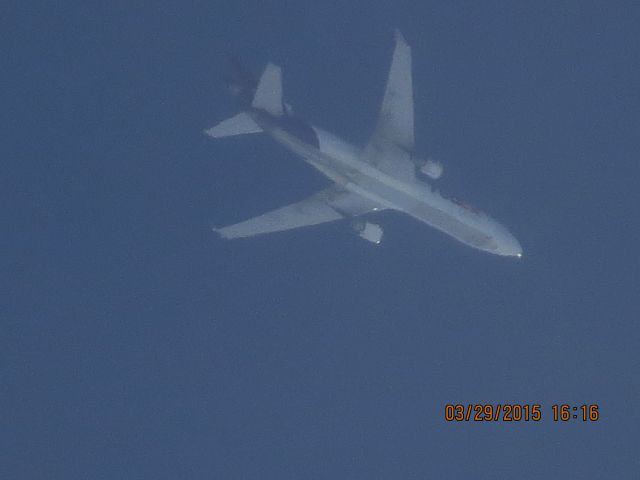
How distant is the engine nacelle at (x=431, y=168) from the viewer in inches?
2482

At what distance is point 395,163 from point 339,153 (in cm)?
457

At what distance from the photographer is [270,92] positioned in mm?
60250

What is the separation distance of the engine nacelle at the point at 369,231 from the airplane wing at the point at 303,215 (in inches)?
95.8

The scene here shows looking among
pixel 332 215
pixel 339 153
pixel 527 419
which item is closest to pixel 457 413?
pixel 527 419

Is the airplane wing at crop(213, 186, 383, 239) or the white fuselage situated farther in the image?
the airplane wing at crop(213, 186, 383, 239)

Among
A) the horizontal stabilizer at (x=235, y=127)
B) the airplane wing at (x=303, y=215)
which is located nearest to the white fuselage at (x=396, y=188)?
the horizontal stabilizer at (x=235, y=127)

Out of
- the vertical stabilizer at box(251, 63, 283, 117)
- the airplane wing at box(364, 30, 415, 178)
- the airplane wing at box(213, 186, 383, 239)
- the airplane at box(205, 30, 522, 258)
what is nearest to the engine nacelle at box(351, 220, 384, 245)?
the airplane at box(205, 30, 522, 258)

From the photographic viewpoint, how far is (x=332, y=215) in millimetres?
67500

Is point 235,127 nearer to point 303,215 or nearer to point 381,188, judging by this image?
point 303,215

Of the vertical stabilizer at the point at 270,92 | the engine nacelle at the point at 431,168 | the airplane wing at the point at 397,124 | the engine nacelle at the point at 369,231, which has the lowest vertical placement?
the engine nacelle at the point at 369,231

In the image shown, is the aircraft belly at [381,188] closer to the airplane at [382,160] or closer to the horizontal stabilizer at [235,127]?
the airplane at [382,160]

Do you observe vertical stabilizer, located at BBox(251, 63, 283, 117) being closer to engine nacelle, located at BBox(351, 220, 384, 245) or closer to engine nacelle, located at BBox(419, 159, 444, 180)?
engine nacelle, located at BBox(351, 220, 384, 245)

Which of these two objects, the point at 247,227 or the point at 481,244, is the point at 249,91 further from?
the point at 481,244

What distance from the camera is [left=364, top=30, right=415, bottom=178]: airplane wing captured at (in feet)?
204
